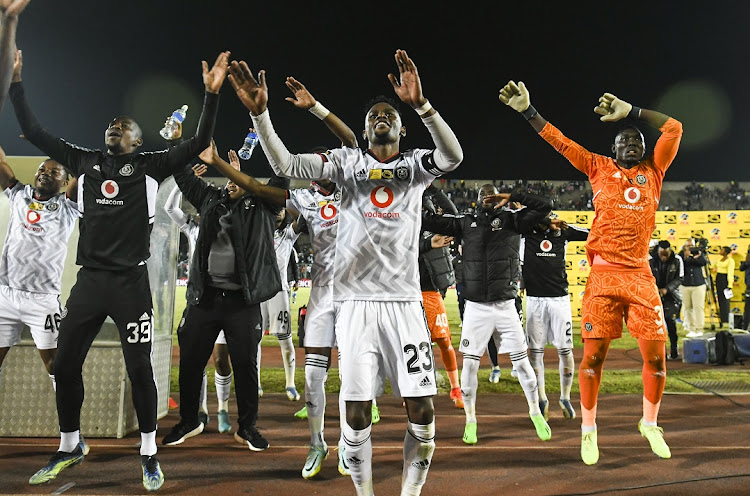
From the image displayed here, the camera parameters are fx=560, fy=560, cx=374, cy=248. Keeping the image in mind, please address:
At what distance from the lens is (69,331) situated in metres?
3.91

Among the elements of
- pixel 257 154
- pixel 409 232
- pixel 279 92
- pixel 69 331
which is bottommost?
pixel 69 331

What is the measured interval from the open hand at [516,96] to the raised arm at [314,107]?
1365mm

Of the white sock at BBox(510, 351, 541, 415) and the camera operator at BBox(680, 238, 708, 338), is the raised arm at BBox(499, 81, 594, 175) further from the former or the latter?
the camera operator at BBox(680, 238, 708, 338)

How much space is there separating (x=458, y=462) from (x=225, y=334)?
7.31 ft

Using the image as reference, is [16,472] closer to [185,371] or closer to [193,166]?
[185,371]

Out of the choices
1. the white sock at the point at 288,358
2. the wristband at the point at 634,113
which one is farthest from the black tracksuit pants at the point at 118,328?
the wristband at the point at 634,113

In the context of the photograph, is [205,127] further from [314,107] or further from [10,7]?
[10,7]

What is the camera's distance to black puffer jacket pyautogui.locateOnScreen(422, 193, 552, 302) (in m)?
5.54

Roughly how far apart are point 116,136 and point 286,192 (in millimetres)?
1349

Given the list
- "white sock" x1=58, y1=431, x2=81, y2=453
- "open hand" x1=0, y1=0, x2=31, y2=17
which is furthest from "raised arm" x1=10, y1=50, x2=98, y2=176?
"open hand" x1=0, y1=0, x2=31, y2=17

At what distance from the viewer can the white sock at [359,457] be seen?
3.21 metres

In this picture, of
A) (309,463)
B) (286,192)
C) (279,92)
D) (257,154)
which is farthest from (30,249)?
(257,154)

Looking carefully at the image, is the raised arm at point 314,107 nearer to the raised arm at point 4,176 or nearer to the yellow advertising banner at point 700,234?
the raised arm at point 4,176

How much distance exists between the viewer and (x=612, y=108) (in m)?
4.57
